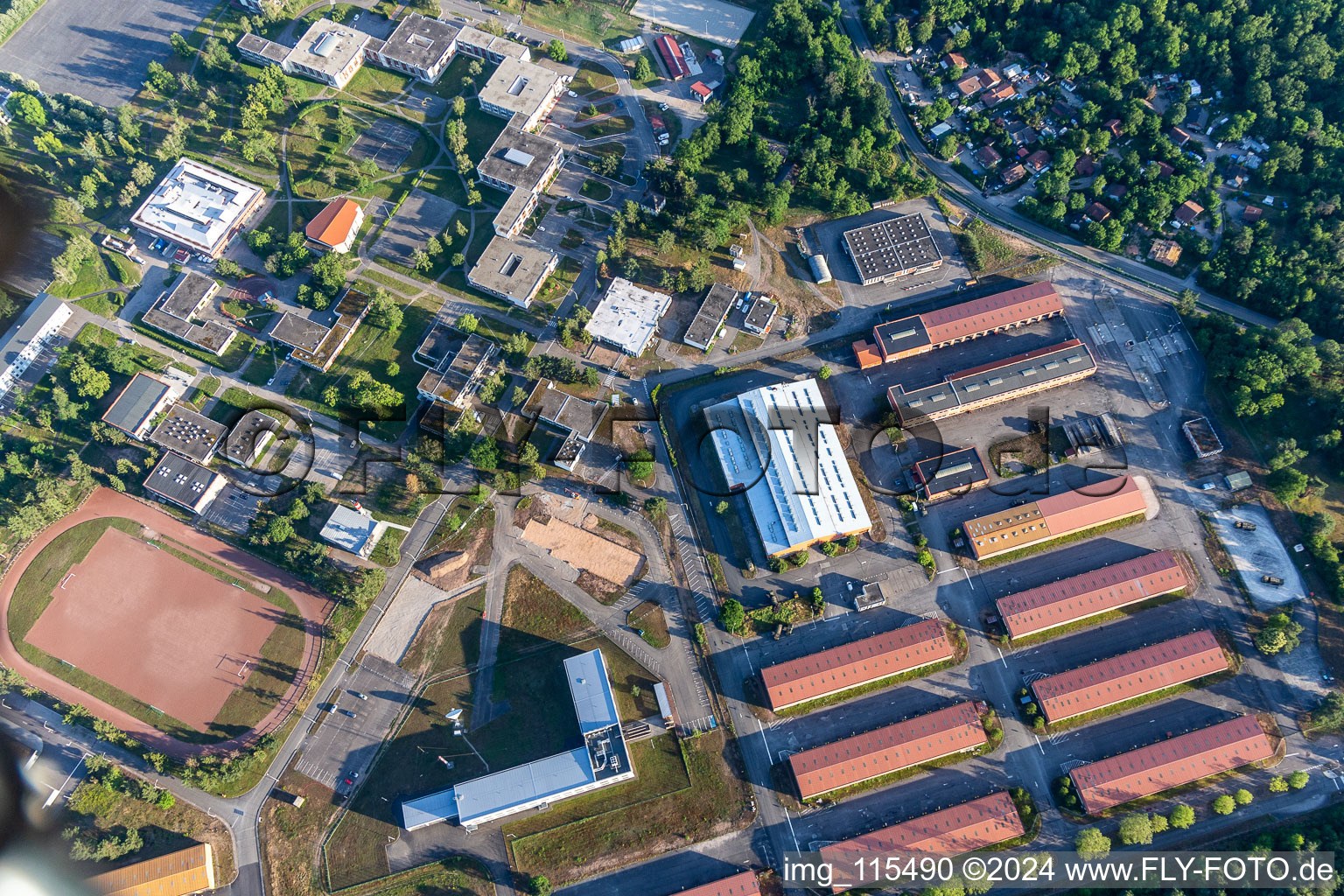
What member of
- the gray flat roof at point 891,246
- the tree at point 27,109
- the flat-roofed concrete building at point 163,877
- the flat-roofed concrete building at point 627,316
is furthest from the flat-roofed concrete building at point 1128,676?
the tree at point 27,109

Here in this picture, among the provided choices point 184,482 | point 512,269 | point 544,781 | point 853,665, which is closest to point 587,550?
point 544,781

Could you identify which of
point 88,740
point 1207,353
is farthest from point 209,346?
point 1207,353

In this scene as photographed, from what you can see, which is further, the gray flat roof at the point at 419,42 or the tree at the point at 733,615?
the gray flat roof at the point at 419,42

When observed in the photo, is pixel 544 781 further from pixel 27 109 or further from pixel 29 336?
pixel 27 109

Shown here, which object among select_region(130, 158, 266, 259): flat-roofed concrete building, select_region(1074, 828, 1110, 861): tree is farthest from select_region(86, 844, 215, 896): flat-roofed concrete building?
select_region(1074, 828, 1110, 861): tree

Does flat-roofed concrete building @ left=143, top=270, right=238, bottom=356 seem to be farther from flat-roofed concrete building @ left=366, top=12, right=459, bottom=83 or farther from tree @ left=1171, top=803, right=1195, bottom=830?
tree @ left=1171, top=803, right=1195, bottom=830

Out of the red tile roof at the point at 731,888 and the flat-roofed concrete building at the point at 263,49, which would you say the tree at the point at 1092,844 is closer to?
the red tile roof at the point at 731,888
